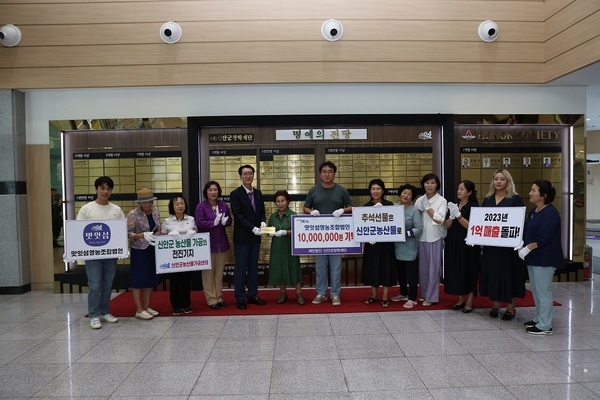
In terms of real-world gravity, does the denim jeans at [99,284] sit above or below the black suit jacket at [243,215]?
below

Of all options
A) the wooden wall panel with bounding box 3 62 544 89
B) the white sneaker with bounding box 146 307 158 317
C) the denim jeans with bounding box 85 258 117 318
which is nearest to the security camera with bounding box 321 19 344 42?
the wooden wall panel with bounding box 3 62 544 89

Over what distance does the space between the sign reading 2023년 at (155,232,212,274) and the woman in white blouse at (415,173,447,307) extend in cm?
252

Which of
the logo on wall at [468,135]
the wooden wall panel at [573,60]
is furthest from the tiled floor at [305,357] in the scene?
the wooden wall panel at [573,60]

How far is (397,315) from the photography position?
4.61m

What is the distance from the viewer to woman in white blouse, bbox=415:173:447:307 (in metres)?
4.74

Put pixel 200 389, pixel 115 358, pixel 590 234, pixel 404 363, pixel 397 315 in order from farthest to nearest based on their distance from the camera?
pixel 590 234
pixel 397 315
pixel 115 358
pixel 404 363
pixel 200 389

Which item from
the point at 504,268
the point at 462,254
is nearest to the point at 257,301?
the point at 462,254

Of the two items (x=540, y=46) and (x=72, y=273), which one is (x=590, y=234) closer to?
(x=540, y=46)

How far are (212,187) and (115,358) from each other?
2068 millimetres

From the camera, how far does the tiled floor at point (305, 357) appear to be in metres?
2.87

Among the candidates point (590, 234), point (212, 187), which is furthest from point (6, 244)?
point (590, 234)

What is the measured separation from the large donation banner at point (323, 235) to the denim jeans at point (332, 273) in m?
0.13

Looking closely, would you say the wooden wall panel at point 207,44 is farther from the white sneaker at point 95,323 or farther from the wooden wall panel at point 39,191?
the white sneaker at point 95,323

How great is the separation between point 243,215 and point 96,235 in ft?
5.23
